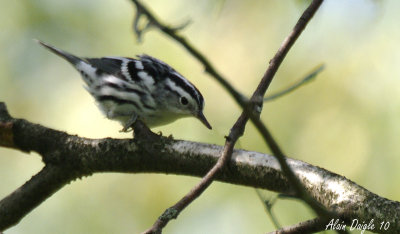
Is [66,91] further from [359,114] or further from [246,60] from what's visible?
[359,114]

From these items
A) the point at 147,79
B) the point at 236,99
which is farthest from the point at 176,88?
the point at 236,99

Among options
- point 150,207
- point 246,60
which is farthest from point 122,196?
point 246,60

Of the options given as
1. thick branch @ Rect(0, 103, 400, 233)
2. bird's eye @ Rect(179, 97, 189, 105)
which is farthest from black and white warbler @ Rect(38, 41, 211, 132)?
thick branch @ Rect(0, 103, 400, 233)

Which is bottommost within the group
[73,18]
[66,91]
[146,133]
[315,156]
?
[315,156]

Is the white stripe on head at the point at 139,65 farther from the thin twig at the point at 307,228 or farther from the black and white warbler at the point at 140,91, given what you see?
the thin twig at the point at 307,228

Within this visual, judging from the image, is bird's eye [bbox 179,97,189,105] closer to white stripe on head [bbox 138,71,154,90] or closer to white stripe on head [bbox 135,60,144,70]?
white stripe on head [bbox 138,71,154,90]
